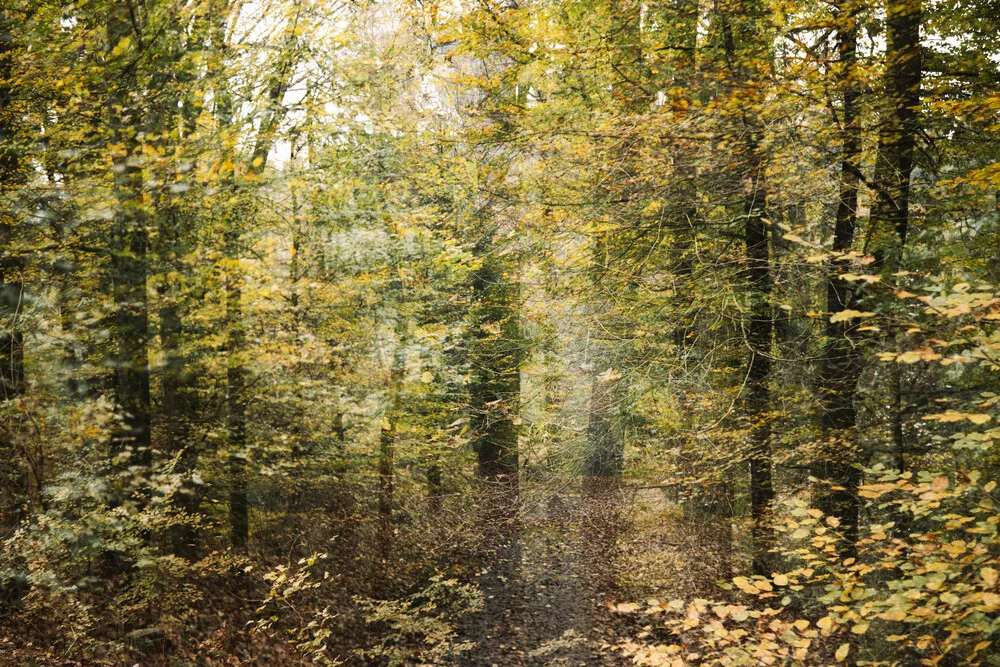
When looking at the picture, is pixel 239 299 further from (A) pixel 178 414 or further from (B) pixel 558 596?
(B) pixel 558 596

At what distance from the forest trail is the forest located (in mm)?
99

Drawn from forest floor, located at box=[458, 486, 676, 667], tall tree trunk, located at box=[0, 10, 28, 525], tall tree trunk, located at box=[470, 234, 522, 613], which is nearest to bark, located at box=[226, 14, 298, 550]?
tall tree trunk, located at box=[0, 10, 28, 525]

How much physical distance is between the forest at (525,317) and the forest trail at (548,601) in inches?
3.9

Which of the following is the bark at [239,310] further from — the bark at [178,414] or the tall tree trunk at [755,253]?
the tall tree trunk at [755,253]

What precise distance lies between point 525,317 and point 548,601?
5.40m

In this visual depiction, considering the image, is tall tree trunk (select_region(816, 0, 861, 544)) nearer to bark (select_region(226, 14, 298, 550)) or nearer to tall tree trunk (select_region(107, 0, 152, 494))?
bark (select_region(226, 14, 298, 550))

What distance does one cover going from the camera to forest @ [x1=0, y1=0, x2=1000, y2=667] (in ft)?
19.7

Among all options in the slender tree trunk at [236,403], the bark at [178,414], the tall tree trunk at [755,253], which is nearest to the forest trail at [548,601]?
the tall tree trunk at [755,253]

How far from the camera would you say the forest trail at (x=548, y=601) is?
28.8 ft

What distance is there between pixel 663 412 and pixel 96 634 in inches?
342

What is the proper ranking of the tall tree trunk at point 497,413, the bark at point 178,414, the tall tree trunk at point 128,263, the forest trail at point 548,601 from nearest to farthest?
the tall tree trunk at point 128,263 < the bark at point 178,414 < the forest trail at point 548,601 < the tall tree trunk at point 497,413

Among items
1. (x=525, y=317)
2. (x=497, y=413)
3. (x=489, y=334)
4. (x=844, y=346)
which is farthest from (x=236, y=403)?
(x=844, y=346)

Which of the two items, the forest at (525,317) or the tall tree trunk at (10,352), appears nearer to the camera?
the forest at (525,317)

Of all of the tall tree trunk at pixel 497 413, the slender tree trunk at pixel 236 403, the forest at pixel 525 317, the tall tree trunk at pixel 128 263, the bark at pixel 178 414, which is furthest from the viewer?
the tall tree trunk at pixel 497 413
